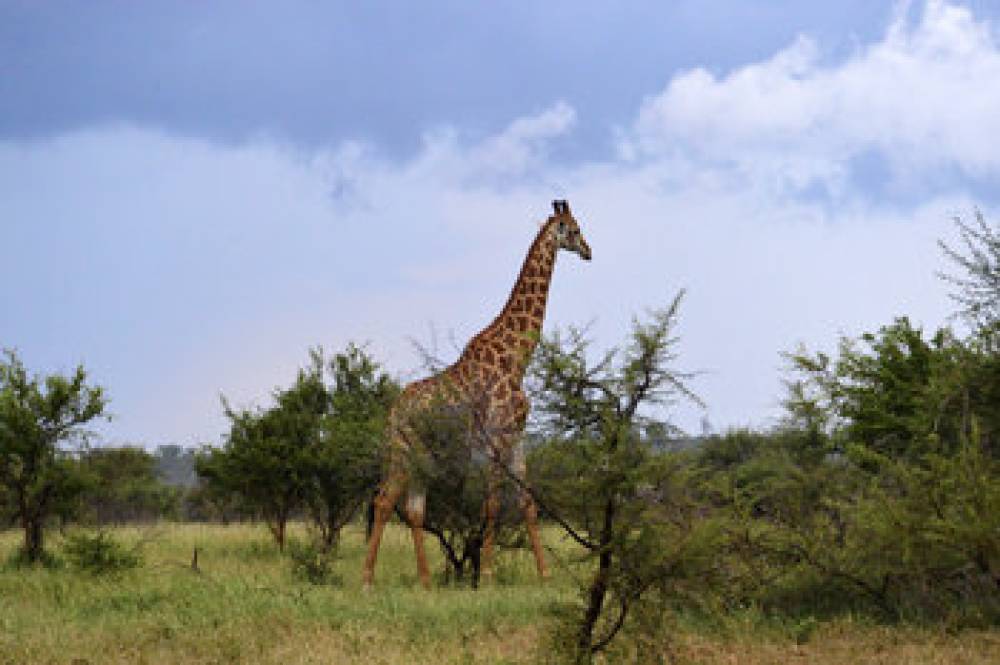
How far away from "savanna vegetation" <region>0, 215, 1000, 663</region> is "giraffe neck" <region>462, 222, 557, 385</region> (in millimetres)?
1781

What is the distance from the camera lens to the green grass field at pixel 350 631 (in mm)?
8633

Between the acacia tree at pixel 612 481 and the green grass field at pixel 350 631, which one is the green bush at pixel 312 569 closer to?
the green grass field at pixel 350 631

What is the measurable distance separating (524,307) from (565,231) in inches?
48.6

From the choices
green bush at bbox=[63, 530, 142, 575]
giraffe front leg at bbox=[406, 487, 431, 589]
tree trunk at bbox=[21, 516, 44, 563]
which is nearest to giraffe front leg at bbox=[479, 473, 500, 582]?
giraffe front leg at bbox=[406, 487, 431, 589]

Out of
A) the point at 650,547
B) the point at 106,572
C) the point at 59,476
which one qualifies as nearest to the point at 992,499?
the point at 650,547

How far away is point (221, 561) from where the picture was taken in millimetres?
17156

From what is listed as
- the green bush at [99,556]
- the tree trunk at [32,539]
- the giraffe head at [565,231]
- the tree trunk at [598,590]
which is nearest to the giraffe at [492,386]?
the giraffe head at [565,231]

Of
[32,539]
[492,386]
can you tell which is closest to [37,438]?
[32,539]

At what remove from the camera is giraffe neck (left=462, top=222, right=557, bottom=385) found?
1451 centimetres

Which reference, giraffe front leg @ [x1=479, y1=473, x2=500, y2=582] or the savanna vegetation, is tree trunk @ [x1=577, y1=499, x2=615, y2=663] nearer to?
the savanna vegetation

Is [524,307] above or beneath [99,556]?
above

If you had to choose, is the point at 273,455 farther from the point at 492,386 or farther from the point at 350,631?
the point at 350,631

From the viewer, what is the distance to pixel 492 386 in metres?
13.9

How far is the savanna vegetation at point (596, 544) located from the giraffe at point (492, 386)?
0.39 m
